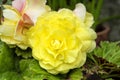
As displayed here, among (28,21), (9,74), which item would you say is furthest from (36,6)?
(9,74)

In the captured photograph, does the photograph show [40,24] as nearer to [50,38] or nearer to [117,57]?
[50,38]

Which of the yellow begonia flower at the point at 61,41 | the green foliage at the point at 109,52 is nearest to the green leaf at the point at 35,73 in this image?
the yellow begonia flower at the point at 61,41

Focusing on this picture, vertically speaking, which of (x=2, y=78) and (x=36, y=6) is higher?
(x=36, y=6)

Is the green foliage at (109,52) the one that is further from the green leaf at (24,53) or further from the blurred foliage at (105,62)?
the green leaf at (24,53)

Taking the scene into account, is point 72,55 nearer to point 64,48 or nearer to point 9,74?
point 64,48

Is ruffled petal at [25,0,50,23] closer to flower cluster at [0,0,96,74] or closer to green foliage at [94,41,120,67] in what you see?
flower cluster at [0,0,96,74]

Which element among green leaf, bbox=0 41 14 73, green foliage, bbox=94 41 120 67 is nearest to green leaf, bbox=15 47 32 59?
green leaf, bbox=0 41 14 73

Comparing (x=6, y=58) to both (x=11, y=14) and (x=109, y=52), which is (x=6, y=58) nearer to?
(x=11, y=14)
